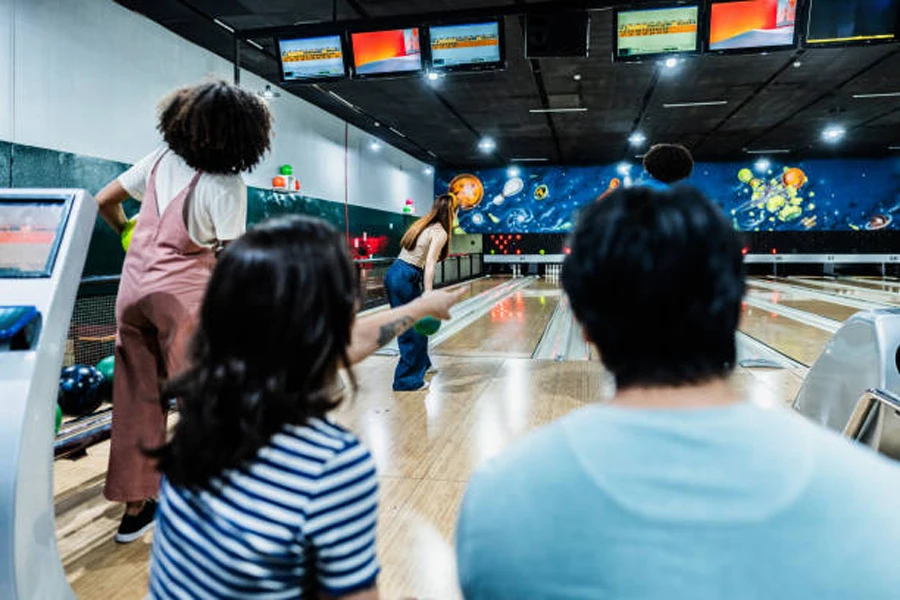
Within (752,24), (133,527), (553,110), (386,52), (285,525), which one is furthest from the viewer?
(553,110)

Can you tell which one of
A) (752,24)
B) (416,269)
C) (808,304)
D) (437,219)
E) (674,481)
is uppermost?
(752,24)

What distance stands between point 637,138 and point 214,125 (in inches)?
456

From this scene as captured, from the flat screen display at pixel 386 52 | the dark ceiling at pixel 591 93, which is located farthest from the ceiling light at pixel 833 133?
the flat screen display at pixel 386 52

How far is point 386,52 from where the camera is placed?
5195 mm

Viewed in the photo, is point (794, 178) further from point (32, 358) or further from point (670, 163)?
point (32, 358)

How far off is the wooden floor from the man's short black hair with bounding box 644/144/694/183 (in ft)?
4.50

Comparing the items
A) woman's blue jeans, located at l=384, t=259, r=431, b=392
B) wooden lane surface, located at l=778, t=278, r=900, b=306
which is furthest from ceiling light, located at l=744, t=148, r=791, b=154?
woman's blue jeans, located at l=384, t=259, r=431, b=392

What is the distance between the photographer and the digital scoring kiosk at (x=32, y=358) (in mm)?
1241

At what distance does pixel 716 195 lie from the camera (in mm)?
15172

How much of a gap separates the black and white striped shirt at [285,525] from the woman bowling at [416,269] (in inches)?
123

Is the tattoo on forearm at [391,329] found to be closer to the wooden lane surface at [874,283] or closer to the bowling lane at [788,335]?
the bowling lane at [788,335]

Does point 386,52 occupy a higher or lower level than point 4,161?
higher

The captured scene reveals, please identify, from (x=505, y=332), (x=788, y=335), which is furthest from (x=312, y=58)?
(x=788, y=335)

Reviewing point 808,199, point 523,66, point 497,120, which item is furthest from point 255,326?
point 808,199
